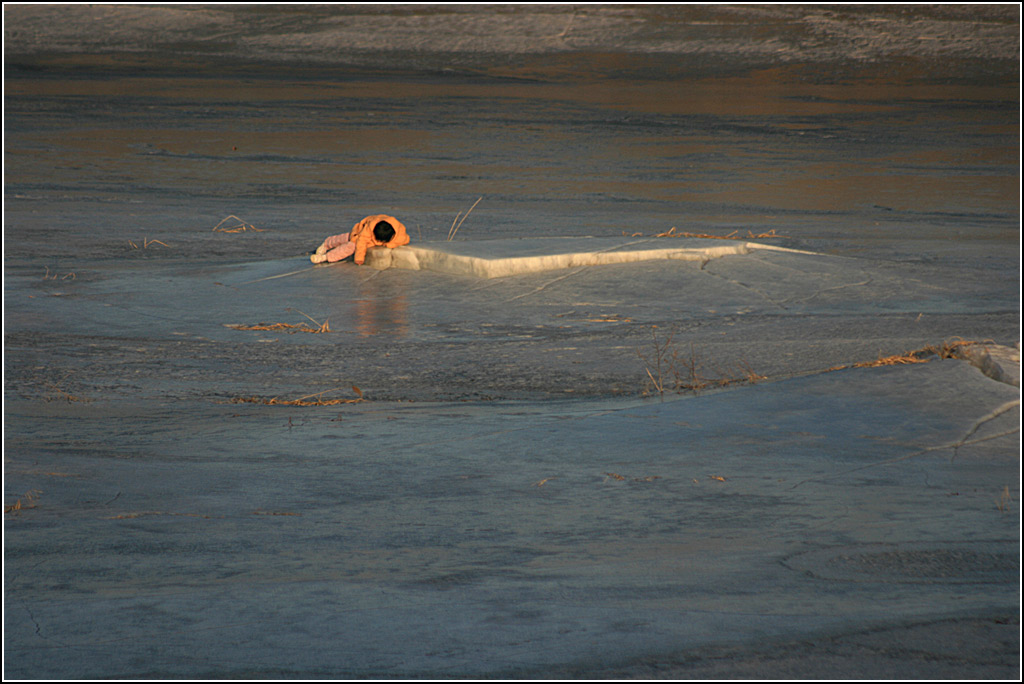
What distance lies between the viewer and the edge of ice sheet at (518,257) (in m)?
10.5

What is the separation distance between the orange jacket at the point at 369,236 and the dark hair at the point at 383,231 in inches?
1.0

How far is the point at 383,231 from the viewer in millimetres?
10984

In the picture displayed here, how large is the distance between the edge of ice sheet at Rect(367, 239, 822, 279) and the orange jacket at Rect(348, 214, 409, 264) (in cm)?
6

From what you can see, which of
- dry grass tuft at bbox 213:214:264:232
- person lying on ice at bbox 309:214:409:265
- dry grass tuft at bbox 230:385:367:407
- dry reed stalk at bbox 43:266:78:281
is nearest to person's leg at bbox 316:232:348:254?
person lying on ice at bbox 309:214:409:265

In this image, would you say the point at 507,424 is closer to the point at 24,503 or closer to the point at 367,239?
the point at 24,503

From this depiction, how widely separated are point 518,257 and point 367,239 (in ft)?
4.34

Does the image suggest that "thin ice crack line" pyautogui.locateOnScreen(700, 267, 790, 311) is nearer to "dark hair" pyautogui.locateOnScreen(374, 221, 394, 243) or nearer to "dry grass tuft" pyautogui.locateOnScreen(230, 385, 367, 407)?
"dark hair" pyautogui.locateOnScreen(374, 221, 394, 243)

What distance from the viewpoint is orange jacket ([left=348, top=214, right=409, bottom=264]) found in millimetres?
10969

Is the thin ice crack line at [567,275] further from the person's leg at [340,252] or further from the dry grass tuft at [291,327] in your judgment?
the person's leg at [340,252]

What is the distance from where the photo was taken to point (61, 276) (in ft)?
36.5

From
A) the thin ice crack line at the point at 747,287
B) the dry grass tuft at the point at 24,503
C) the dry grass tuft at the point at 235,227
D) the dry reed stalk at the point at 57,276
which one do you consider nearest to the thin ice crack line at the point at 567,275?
the thin ice crack line at the point at 747,287

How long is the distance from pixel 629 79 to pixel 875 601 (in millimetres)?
30976

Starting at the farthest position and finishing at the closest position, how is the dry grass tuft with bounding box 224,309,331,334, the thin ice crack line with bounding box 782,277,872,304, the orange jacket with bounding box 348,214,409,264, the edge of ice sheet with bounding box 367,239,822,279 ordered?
the orange jacket with bounding box 348,214,409,264 < the edge of ice sheet with bounding box 367,239,822,279 < the thin ice crack line with bounding box 782,277,872,304 < the dry grass tuft with bounding box 224,309,331,334

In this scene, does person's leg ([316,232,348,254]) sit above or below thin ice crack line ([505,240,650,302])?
above
